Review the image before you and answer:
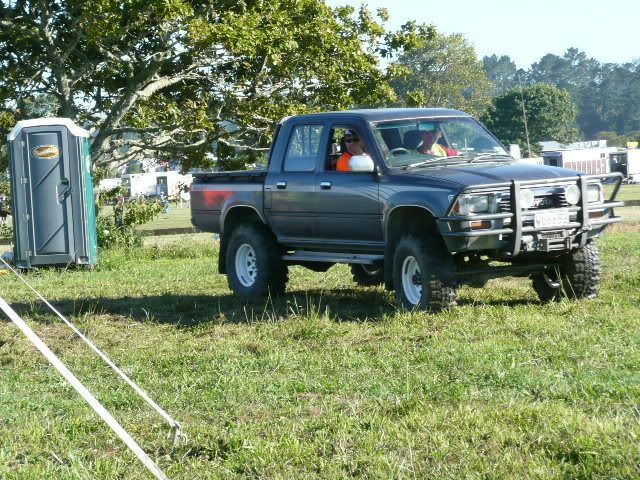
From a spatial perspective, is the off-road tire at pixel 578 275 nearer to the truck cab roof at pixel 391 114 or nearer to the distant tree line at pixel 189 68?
the truck cab roof at pixel 391 114

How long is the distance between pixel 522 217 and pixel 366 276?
12.0ft

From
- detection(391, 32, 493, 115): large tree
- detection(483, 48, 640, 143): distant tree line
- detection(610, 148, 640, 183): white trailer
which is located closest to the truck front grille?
detection(610, 148, 640, 183): white trailer

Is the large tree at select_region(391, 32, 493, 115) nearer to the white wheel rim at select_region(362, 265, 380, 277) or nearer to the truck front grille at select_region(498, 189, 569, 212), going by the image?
the white wheel rim at select_region(362, 265, 380, 277)

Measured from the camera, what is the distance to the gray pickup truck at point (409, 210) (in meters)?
9.98

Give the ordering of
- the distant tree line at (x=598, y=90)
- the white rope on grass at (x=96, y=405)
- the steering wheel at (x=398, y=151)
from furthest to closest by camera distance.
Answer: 1. the distant tree line at (x=598, y=90)
2. the steering wheel at (x=398, y=151)
3. the white rope on grass at (x=96, y=405)

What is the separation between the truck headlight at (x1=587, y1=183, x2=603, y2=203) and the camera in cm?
1049

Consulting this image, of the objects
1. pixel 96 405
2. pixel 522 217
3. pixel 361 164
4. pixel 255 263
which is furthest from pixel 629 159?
pixel 96 405

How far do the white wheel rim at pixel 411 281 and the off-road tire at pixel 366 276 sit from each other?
2.43 meters

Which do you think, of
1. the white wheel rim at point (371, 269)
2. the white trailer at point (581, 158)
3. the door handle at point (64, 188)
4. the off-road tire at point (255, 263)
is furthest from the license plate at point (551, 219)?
the white trailer at point (581, 158)

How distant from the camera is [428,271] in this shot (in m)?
10.1

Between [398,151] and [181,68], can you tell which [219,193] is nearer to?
[398,151]

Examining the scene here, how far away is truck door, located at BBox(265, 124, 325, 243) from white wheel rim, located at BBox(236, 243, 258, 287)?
1.85 feet

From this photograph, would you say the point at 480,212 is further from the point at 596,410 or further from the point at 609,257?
the point at 609,257

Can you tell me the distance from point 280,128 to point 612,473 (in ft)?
26.7
